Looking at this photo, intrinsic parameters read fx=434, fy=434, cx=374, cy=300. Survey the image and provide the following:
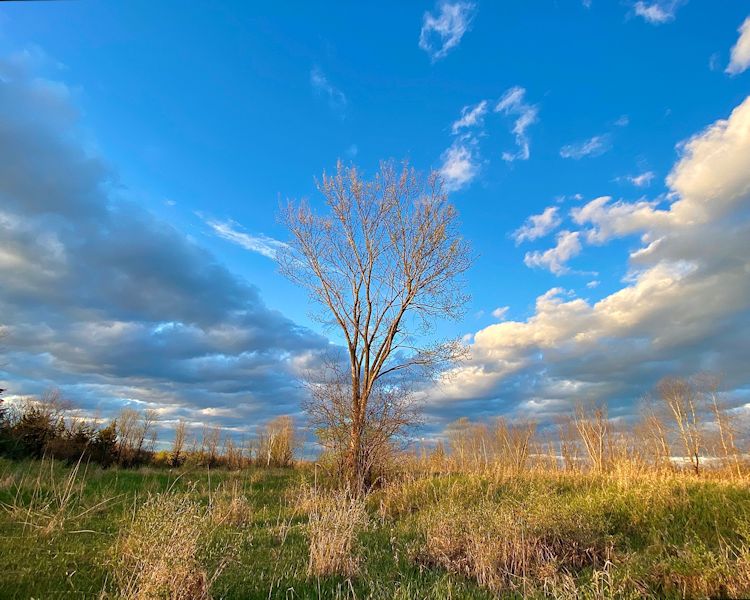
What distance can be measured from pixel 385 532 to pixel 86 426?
24.4m

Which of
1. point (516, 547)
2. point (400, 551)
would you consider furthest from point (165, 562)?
point (516, 547)

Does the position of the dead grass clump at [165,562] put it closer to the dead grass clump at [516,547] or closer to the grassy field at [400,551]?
the grassy field at [400,551]

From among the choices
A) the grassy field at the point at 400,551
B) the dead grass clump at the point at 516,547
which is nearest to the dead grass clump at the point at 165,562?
the grassy field at the point at 400,551

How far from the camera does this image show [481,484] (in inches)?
510

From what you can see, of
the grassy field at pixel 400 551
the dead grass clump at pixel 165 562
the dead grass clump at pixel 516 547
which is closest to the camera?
the dead grass clump at pixel 165 562

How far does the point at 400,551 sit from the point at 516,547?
1762mm

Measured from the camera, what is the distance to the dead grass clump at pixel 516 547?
5.25 m

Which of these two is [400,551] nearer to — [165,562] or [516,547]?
[516,547]

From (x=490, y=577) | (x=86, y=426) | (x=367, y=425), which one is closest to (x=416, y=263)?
(x=367, y=425)

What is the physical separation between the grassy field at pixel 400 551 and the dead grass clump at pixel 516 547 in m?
0.02

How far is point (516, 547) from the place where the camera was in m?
5.64

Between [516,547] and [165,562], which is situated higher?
[165,562]

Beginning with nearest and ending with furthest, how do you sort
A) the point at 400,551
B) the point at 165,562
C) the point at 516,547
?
the point at 165,562 → the point at 516,547 → the point at 400,551

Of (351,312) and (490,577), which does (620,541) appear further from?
(351,312)
